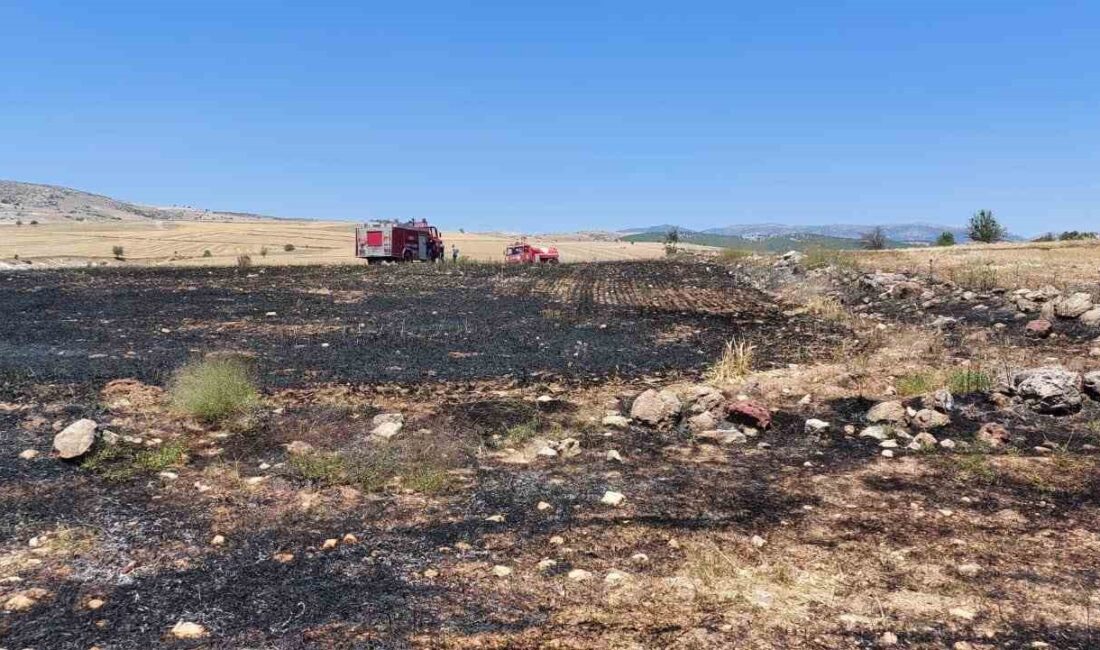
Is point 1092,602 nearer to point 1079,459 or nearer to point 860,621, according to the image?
point 860,621

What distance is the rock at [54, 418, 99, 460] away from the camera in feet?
16.6

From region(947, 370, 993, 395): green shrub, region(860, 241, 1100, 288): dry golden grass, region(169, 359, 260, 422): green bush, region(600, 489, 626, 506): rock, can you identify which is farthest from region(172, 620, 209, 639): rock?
region(860, 241, 1100, 288): dry golden grass

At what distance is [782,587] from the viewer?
132 inches

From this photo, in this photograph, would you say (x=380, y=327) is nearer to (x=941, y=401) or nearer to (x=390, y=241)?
(x=941, y=401)

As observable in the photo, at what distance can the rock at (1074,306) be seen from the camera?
9.42 m

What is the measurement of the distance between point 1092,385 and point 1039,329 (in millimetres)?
3252

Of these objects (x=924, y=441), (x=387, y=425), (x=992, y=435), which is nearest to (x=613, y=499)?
(x=387, y=425)

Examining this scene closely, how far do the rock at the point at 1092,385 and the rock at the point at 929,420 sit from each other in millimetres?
1512

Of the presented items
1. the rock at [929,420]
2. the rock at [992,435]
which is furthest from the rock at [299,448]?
the rock at [992,435]

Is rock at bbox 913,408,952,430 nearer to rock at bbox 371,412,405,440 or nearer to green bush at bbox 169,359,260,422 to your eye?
rock at bbox 371,412,405,440

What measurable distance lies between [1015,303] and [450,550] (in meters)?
10.9

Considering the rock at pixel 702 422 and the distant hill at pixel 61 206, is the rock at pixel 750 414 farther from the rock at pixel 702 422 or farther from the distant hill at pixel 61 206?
the distant hill at pixel 61 206

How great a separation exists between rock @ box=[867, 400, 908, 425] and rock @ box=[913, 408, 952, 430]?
0.41 ft

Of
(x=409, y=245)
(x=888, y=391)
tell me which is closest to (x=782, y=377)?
(x=888, y=391)
